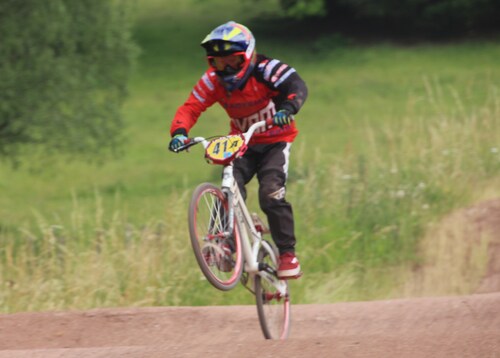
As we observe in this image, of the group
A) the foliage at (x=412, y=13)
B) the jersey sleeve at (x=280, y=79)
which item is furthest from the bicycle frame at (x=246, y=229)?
the foliage at (x=412, y=13)

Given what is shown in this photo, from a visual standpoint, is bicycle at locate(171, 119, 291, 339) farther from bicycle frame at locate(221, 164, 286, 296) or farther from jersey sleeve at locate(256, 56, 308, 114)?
jersey sleeve at locate(256, 56, 308, 114)

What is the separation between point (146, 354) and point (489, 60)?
25.9 metres

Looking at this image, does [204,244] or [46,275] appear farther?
[46,275]

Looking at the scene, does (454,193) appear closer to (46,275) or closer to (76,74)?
(46,275)

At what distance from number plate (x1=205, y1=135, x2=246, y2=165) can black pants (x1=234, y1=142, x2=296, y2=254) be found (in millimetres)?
516

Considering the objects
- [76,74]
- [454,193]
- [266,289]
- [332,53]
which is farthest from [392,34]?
[266,289]

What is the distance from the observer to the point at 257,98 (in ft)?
23.9

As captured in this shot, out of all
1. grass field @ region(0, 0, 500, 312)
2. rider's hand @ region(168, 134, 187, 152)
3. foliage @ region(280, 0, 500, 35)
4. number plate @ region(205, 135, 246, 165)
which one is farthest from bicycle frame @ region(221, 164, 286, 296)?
foliage @ region(280, 0, 500, 35)

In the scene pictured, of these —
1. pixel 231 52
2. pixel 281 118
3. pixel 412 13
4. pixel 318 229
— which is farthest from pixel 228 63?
pixel 412 13

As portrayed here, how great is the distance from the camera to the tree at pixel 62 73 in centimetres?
1623

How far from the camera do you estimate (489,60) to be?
101 ft

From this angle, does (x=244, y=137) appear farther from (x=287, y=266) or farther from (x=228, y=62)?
(x=287, y=266)

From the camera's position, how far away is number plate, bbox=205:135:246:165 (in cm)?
674

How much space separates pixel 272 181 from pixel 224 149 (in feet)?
1.93
